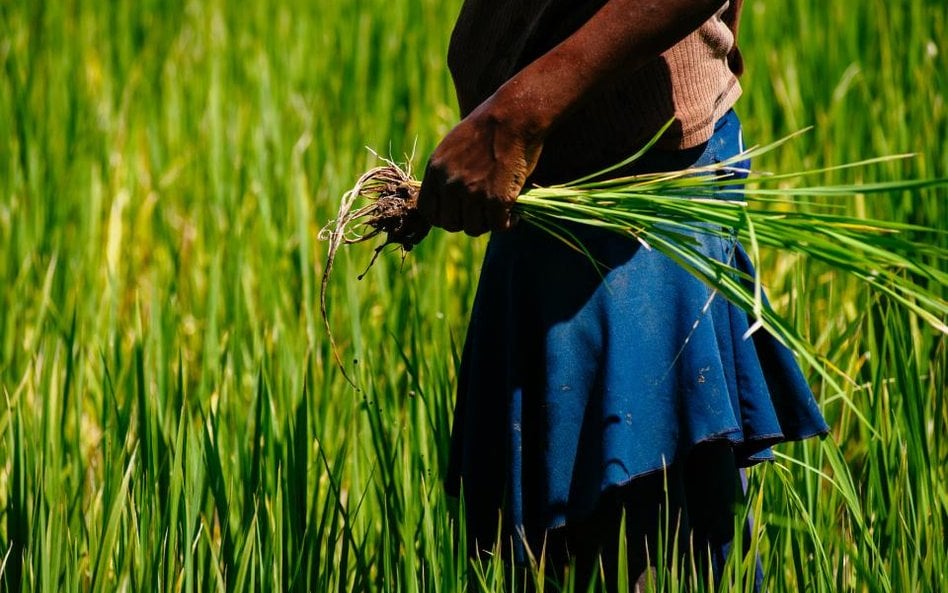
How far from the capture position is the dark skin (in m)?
0.97

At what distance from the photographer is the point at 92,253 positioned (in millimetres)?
2289

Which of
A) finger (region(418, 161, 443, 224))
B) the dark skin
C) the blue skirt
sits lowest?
the blue skirt

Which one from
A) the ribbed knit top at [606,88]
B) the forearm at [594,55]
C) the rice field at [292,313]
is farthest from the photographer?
the rice field at [292,313]

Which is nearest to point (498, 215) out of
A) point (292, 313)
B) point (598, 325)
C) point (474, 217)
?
point (474, 217)

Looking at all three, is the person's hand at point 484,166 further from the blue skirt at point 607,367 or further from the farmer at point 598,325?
the blue skirt at point 607,367

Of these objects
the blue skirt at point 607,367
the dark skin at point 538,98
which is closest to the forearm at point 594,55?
the dark skin at point 538,98

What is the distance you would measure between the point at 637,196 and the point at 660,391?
0.18 metres

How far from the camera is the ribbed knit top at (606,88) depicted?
3.53ft

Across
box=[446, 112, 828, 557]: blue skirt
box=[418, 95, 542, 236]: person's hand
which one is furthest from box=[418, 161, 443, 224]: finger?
box=[446, 112, 828, 557]: blue skirt

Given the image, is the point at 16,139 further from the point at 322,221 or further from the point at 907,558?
the point at 907,558

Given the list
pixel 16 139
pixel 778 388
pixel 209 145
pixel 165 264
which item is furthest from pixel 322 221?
pixel 778 388

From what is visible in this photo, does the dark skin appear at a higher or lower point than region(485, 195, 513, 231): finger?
higher

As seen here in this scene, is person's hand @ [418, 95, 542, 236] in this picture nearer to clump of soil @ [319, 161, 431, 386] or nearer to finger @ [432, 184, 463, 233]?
finger @ [432, 184, 463, 233]

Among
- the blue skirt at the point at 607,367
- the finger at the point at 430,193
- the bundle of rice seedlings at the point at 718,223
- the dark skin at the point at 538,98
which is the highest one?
the dark skin at the point at 538,98
